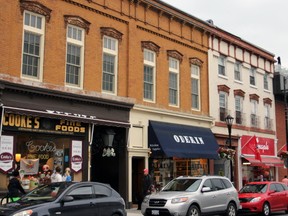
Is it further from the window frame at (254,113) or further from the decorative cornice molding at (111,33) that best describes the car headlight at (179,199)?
the window frame at (254,113)

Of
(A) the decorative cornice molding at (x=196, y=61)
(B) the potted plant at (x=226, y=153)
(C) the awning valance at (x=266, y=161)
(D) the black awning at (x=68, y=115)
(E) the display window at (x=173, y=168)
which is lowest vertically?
(E) the display window at (x=173, y=168)

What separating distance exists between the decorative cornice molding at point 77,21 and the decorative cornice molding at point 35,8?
0.96m

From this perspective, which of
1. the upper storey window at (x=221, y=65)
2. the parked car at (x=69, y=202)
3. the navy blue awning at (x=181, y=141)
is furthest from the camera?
the upper storey window at (x=221, y=65)

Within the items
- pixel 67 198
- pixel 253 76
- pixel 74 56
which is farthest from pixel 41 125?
pixel 253 76

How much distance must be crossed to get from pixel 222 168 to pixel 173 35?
30.4 feet

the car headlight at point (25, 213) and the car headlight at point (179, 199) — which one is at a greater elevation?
the car headlight at point (25, 213)

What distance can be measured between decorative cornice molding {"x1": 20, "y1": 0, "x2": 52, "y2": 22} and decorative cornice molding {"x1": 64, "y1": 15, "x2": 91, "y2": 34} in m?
0.96

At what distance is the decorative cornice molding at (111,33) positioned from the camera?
1977 centimetres

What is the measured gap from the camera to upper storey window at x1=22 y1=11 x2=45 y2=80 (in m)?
16.6

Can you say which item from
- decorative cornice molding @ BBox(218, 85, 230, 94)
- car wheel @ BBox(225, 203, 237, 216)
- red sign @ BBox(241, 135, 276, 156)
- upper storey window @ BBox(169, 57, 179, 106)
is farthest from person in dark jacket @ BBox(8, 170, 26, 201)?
red sign @ BBox(241, 135, 276, 156)

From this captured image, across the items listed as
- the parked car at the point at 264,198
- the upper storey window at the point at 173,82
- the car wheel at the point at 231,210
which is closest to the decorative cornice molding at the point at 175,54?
the upper storey window at the point at 173,82

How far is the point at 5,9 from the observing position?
1584cm

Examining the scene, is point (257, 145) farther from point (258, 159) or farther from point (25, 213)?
point (25, 213)

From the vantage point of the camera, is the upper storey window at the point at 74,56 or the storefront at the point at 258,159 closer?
the upper storey window at the point at 74,56
